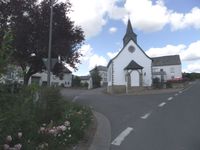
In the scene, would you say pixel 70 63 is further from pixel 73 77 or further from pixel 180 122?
pixel 73 77

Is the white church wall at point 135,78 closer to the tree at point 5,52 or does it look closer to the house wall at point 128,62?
the house wall at point 128,62

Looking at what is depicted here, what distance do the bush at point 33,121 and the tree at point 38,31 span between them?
14097 millimetres

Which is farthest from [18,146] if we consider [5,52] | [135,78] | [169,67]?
[169,67]

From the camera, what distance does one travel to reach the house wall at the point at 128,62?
50.7 meters

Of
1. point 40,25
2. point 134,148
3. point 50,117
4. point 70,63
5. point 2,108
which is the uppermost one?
point 40,25

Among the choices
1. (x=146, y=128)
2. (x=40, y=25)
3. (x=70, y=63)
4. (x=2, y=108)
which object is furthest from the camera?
(x=70, y=63)

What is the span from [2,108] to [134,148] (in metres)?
3.56

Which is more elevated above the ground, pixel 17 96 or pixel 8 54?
pixel 8 54

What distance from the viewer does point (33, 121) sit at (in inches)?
283

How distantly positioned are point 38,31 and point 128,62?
29246mm

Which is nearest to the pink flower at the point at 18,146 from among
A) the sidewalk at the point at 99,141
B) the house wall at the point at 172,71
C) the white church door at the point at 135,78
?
the sidewalk at the point at 99,141

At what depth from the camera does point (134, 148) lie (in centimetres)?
730

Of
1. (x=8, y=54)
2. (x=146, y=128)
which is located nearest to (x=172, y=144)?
(x=146, y=128)

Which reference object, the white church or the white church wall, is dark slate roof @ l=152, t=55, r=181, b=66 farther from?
the white church wall
